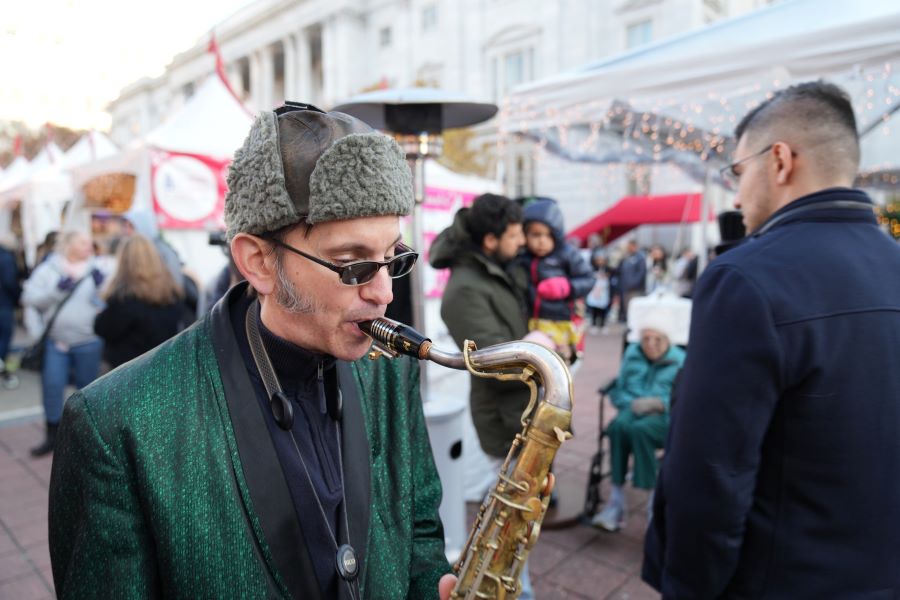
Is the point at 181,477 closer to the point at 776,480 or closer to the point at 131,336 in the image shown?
the point at 776,480

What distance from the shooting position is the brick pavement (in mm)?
3180

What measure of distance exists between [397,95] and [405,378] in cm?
202

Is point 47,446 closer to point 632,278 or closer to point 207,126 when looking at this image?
point 207,126

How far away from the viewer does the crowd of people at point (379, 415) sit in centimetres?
110

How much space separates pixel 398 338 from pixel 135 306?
368 cm

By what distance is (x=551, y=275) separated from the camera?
12.6ft

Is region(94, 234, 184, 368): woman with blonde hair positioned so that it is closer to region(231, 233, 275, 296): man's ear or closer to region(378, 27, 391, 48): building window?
region(231, 233, 275, 296): man's ear

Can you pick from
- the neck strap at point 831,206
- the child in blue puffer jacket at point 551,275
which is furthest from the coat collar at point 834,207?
the child in blue puffer jacket at point 551,275

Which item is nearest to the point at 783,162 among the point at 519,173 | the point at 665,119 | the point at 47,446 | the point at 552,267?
the point at 552,267

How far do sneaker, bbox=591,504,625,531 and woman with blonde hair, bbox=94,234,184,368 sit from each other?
3514 mm

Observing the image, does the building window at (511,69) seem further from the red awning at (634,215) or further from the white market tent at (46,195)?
the white market tent at (46,195)

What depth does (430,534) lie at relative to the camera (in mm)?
1566

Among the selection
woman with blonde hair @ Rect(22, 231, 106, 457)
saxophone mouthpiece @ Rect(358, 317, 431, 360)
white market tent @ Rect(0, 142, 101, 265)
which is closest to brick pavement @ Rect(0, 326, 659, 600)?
woman with blonde hair @ Rect(22, 231, 106, 457)

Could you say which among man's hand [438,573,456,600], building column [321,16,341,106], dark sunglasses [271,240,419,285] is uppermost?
building column [321,16,341,106]
